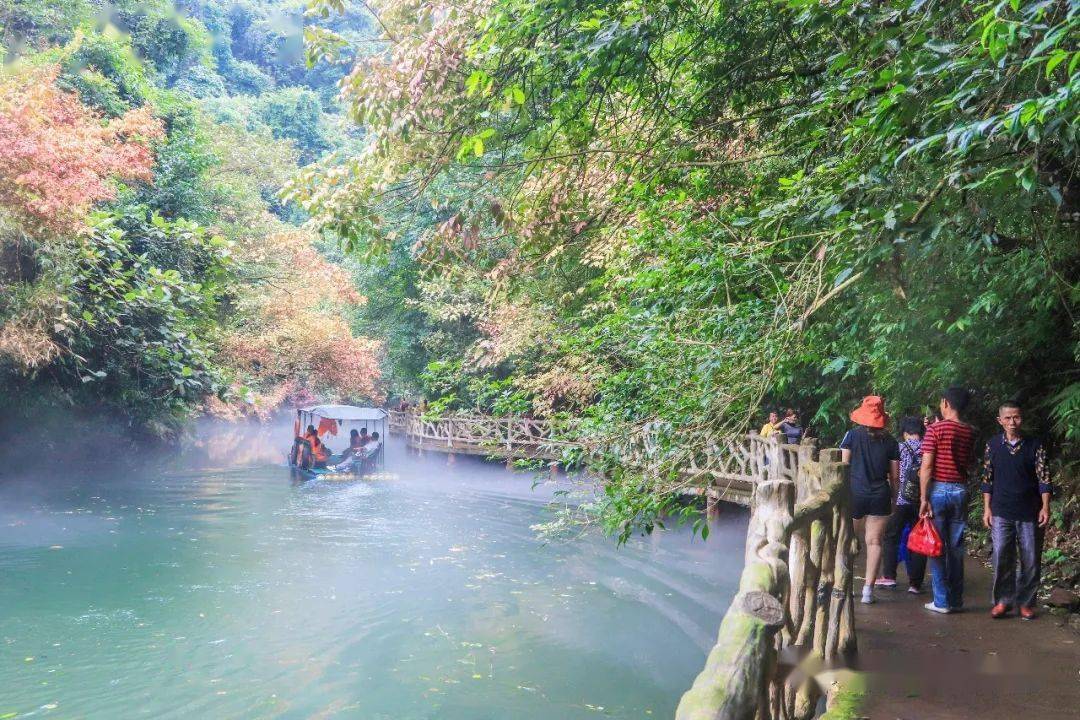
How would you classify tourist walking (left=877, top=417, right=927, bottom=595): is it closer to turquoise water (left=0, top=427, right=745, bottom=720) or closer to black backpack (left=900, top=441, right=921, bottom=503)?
black backpack (left=900, top=441, right=921, bottom=503)

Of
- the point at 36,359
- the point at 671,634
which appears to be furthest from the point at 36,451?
the point at 671,634

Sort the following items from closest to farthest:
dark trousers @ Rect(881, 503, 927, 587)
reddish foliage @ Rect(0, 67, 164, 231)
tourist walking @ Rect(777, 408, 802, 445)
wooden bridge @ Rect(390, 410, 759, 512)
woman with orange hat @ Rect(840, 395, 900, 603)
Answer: wooden bridge @ Rect(390, 410, 759, 512) → woman with orange hat @ Rect(840, 395, 900, 603) → dark trousers @ Rect(881, 503, 927, 587) → reddish foliage @ Rect(0, 67, 164, 231) → tourist walking @ Rect(777, 408, 802, 445)

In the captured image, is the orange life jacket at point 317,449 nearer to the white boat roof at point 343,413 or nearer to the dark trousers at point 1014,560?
the white boat roof at point 343,413

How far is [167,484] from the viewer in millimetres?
23859

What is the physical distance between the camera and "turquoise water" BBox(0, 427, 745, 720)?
872 centimetres

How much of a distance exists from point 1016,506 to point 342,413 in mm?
24183

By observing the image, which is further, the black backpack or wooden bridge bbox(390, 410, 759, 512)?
the black backpack

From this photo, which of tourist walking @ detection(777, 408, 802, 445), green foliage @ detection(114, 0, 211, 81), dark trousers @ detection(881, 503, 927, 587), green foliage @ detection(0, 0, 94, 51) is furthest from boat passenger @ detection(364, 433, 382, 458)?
dark trousers @ detection(881, 503, 927, 587)

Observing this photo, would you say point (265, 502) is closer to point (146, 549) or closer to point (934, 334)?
point (146, 549)

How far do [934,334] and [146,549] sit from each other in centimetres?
1297

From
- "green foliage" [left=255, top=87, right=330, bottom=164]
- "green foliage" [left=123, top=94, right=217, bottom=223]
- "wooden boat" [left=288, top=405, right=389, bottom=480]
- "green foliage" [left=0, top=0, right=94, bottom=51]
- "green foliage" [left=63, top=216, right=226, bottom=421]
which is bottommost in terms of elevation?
"wooden boat" [left=288, top=405, right=389, bottom=480]

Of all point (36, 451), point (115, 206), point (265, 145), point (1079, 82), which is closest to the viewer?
point (1079, 82)

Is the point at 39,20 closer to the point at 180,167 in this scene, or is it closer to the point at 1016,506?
the point at 180,167

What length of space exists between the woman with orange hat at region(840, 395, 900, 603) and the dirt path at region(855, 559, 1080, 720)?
1.78ft
